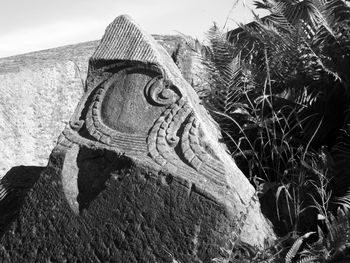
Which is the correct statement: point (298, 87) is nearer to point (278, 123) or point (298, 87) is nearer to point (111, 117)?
point (278, 123)

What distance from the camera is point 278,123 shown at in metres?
4.34

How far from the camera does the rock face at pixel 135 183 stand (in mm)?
3418

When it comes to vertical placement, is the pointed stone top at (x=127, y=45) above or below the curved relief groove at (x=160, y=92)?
above

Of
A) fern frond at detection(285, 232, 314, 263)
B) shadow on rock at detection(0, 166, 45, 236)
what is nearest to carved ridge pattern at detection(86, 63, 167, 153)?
shadow on rock at detection(0, 166, 45, 236)

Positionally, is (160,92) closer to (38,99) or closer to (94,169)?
(94,169)

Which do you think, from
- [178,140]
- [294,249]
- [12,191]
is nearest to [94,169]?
[178,140]

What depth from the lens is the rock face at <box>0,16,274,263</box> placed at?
3.42 meters

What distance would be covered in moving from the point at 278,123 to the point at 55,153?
1.25 m

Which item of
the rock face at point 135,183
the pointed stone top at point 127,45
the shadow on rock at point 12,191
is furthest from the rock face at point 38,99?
the rock face at point 135,183

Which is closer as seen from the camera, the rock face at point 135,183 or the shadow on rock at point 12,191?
the rock face at point 135,183

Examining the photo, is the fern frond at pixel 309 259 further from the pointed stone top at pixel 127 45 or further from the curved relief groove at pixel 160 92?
the pointed stone top at pixel 127 45

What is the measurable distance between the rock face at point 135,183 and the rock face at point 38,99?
1212 mm

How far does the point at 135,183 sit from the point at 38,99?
1996mm

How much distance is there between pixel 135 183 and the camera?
3568 millimetres
